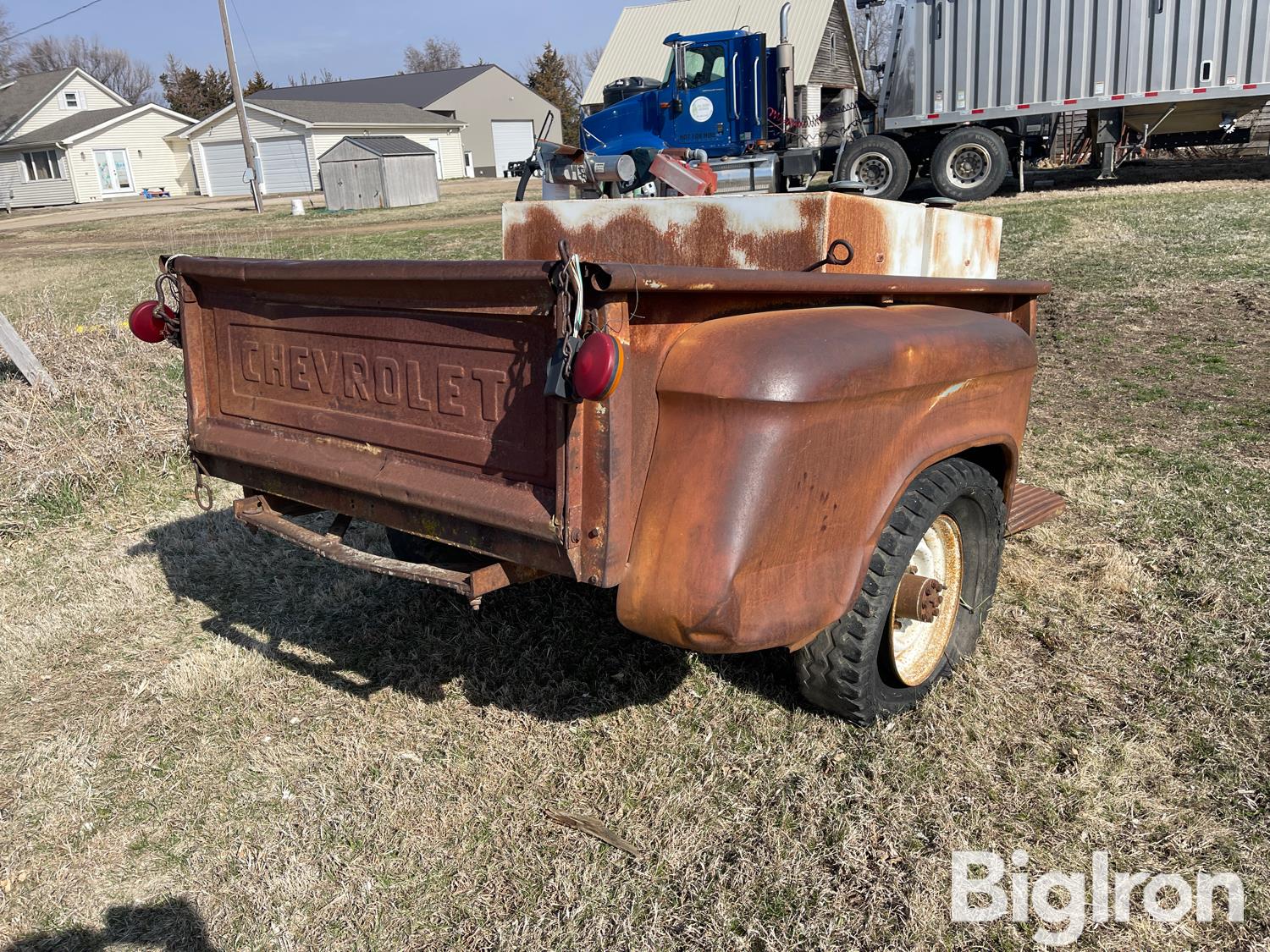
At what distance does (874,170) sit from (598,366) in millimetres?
14480

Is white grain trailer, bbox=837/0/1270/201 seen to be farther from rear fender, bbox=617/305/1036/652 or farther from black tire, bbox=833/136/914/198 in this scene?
rear fender, bbox=617/305/1036/652

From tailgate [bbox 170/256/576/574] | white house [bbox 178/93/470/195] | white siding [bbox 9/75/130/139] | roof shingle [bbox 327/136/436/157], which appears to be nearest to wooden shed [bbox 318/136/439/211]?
roof shingle [bbox 327/136/436/157]

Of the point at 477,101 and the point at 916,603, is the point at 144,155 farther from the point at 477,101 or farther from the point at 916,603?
the point at 916,603

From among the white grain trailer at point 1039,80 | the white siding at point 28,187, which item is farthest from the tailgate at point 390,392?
the white siding at point 28,187

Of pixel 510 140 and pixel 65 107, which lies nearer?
pixel 65 107

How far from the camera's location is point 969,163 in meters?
14.9

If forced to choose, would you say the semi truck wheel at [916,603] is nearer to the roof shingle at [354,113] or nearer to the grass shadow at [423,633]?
the grass shadow at [423,633]

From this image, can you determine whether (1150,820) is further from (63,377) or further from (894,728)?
(63,377)

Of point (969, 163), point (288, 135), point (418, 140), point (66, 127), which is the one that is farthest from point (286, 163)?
point (969, 163)

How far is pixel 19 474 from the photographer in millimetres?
5188

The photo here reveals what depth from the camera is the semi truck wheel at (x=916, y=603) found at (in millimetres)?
2553

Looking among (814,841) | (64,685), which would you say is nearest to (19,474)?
(64,685)

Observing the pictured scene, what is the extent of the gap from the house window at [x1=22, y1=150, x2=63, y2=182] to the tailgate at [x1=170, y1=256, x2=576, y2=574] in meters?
49.0
